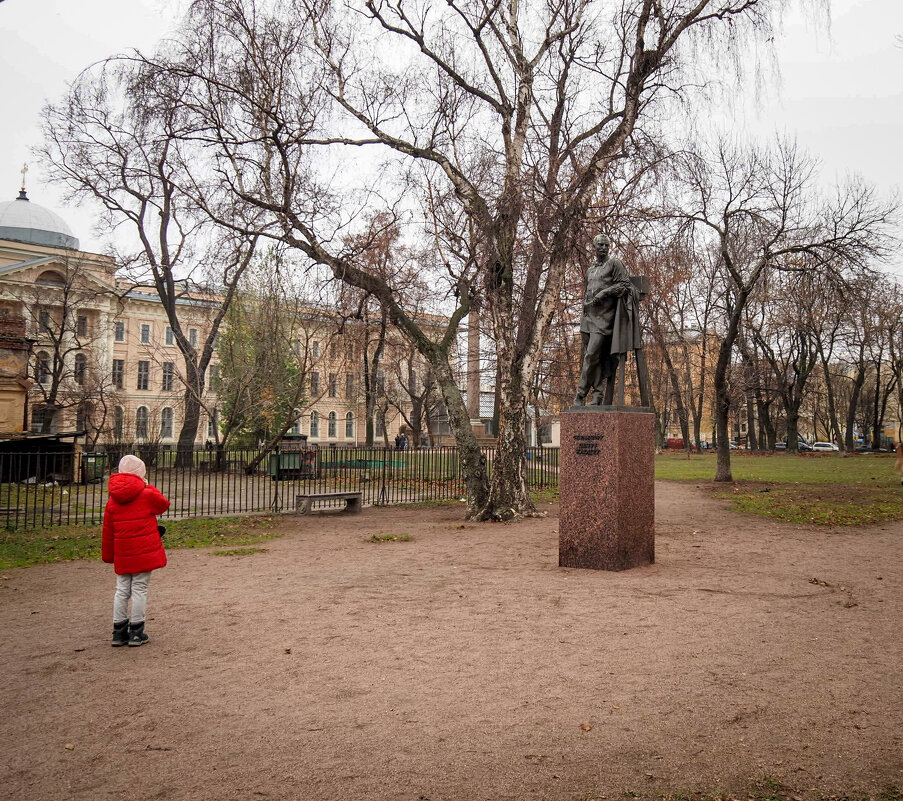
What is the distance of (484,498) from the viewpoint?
1647cm

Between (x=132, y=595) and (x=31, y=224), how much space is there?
64.9 meters

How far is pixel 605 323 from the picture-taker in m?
10.4

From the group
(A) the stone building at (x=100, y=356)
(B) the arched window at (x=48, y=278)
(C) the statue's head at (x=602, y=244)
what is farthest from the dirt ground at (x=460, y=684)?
(B) the arched window at (x=48, y=278)

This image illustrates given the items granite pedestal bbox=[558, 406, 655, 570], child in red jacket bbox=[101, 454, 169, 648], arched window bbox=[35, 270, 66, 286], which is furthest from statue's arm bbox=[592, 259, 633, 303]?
arched window bbox=[35, 270, 66, 286]

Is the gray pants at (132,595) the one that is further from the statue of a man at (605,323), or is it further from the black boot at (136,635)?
the statue of a man at (605,323)

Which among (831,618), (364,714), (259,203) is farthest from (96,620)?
(259,203)

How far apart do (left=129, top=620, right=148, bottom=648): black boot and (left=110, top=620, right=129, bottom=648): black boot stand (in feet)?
0.19

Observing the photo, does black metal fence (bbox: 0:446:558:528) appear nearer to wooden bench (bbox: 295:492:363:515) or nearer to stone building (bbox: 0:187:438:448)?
wooden bench (bbox: 295:492:363:515)

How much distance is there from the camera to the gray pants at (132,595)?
6.46 metres

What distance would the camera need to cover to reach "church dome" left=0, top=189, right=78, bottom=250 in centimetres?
5984

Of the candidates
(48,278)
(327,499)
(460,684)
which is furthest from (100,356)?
(460,684)

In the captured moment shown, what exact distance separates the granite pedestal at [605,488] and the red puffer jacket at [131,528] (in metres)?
5.08

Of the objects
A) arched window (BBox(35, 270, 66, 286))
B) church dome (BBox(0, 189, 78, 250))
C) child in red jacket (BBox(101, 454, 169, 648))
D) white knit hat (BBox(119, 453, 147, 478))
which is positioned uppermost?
church dome (BBox(0, 189, 78, 250))

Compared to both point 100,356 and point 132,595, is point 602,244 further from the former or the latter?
point 100,356
